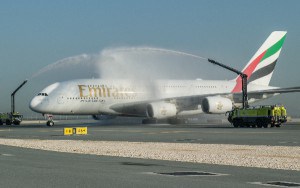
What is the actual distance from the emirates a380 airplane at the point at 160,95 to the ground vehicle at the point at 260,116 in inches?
371

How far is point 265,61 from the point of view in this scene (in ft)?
298

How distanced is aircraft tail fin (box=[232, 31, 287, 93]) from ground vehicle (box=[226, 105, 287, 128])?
21217mm

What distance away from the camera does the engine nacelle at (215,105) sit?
257 feet

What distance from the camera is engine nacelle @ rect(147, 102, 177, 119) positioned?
79938 millimetres

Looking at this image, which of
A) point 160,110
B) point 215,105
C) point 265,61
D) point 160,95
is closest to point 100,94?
point 160,110

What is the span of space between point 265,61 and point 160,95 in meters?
16.5

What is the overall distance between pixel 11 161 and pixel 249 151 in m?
11.8

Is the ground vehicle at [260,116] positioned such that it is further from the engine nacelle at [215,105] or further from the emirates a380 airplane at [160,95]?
the emirates a380 airplane at [160,95]

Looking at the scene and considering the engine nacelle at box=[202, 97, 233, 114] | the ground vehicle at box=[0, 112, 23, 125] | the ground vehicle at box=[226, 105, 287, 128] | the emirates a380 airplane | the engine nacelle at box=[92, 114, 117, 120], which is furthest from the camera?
the ground vehicle at box=[0, 112, 23, 125]

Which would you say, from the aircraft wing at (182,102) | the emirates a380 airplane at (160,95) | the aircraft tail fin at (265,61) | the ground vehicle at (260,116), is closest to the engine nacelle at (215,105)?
the emirates a380 airplane at (160,95)

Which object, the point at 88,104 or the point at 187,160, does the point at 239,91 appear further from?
the point at 187,160

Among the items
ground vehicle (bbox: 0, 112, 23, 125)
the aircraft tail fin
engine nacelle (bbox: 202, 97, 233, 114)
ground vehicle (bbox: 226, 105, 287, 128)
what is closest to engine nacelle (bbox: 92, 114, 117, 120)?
engine nacelle (bbox: 202, 97, 233, 114)

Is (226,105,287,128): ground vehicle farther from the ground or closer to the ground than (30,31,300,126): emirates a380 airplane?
closer to the ground

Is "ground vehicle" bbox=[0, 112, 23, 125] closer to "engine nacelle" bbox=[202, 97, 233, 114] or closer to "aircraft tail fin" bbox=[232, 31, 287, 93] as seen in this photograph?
"engine nacelle" bbox=[202, 97, 233, 114]
